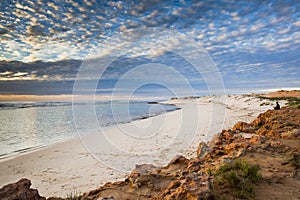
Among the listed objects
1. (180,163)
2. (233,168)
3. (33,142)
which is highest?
(233,168)

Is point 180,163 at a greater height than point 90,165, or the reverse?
point 180,163

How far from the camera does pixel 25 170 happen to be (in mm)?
10070

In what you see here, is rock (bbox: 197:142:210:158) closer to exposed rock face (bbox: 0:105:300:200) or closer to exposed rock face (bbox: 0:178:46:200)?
exposed rock face (bbox: 0:105:300:200)

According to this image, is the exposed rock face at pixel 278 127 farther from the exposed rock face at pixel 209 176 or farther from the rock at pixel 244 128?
the exposed rock face at pixel 209 176

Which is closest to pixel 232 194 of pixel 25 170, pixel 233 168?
pixel 233 168

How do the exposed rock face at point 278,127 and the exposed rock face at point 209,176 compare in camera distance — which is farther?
the exposed rock face at point 278,127

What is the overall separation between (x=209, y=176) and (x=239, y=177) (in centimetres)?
60

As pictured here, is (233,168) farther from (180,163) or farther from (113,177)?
(113,177)

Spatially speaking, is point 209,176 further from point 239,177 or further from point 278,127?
point 278,127

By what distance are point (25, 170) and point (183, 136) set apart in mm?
9188

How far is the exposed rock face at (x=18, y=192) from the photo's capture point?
3.91 meters

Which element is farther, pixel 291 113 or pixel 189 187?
pixel 291 113

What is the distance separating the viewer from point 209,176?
→ 4453 mm

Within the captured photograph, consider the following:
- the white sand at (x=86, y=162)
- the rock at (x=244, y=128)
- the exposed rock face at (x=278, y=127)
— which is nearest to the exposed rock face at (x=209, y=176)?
the exposed rock face at (x=278, y=127)
